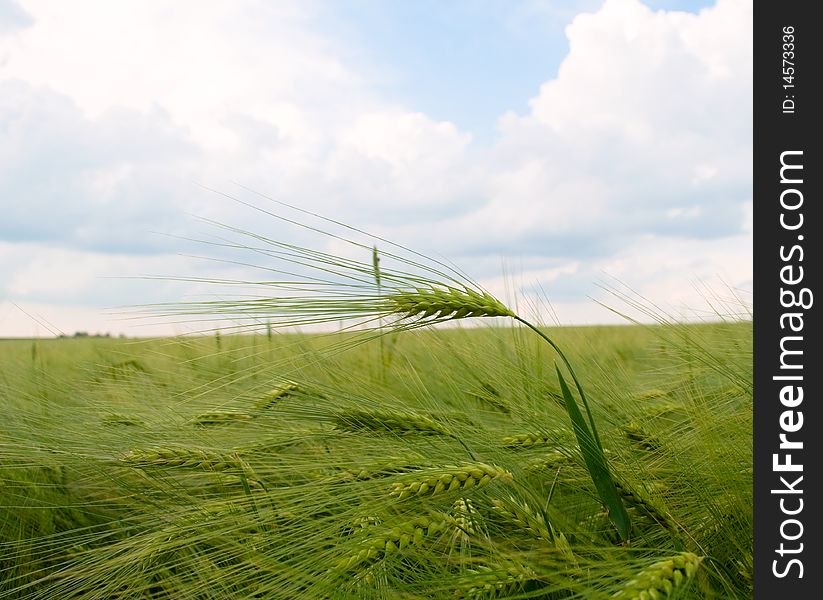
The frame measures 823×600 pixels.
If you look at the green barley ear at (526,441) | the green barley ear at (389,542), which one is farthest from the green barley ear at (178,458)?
the green barley ear at (526,441)

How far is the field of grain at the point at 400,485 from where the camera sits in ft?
3.48

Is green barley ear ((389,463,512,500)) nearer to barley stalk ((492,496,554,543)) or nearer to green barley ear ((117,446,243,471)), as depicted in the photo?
barley stalk ((492,496,554,543))

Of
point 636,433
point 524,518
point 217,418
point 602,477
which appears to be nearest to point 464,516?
point 524,518

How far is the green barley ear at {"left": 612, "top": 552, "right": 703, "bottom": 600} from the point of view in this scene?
894mm

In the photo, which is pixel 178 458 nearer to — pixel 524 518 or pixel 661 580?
pixel 524 518

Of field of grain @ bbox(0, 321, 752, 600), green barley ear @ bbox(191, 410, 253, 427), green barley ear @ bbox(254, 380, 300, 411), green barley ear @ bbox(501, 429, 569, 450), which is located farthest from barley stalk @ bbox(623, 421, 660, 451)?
green barley ear @ bbox(191, 410, 253, 427)

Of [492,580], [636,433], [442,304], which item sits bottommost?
[492,580]

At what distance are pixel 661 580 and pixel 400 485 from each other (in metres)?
0.40

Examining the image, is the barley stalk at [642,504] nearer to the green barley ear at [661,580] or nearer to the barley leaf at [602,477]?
the barley leaf at [602,477]

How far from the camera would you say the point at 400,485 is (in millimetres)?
1090
